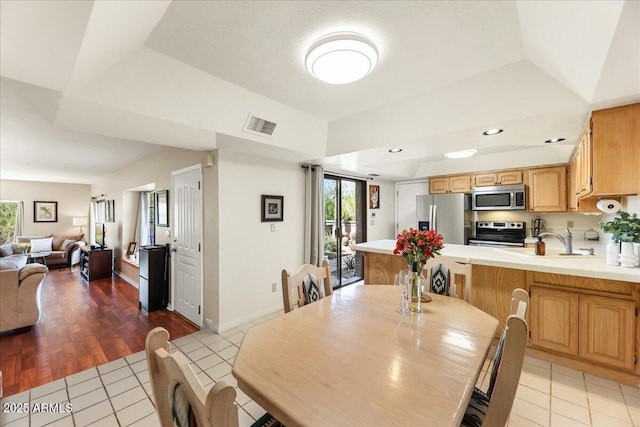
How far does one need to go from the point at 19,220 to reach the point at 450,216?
10.7 metres

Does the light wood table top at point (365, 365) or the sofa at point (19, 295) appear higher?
the light wood table top at point (365, 365)

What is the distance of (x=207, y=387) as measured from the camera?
2119 mm

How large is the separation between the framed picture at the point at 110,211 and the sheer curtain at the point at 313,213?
5112 mm

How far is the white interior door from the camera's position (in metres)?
3.32

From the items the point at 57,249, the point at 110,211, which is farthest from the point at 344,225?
the point at 57,249

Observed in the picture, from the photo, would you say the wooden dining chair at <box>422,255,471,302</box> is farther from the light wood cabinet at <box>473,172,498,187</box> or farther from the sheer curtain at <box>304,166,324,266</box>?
the light wood cabinet at <box>473,172,498,187</box>

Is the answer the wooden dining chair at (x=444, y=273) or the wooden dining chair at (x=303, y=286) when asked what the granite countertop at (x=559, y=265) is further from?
the wooden dining chair at (x=303, y=286)

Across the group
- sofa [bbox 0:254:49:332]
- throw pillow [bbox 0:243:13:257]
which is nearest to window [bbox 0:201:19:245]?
throw pillow [bbox 0:243:13:257]

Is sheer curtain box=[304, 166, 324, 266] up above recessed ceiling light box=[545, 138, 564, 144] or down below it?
below

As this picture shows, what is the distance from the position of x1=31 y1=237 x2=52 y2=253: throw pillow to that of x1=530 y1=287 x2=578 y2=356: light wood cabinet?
33.1 feet

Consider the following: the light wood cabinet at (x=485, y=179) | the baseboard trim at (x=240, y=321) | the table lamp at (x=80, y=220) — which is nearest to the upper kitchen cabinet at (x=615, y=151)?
the light wood cabinet at (x=485, y=179)

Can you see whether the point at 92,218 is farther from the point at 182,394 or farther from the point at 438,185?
the point at 182,394

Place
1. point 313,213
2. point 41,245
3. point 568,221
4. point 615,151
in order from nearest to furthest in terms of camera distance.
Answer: point 615,151
point 313,213
point 568,221
point 41,245

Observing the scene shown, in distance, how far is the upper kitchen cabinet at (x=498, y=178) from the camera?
4336 mm
